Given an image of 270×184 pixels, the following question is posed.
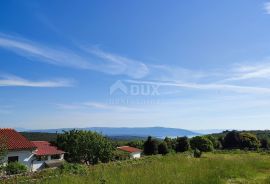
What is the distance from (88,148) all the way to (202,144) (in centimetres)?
3254

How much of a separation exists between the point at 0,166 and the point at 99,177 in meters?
9.23

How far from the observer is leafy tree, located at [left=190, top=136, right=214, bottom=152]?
6710 cm

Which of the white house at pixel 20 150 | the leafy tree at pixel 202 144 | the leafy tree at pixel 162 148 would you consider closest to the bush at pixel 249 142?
the leafy tree at pixel 202 144

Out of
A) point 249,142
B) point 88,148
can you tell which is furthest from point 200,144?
point 88,148

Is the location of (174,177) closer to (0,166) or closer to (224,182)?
(224,182)

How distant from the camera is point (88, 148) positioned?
4256 centimetres

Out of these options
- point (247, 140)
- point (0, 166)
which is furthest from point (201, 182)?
point (247, 140)

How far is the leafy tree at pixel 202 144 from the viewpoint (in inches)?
2642

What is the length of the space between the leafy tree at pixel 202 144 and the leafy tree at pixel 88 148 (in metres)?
A: 28.2

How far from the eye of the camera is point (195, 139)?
71250 mm

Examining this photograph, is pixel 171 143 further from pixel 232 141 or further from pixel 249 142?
pixel 249 142

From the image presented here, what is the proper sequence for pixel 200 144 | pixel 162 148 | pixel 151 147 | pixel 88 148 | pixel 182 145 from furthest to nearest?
pixel 200 144 → pixel 182 145 → pixel 151 147 → pixel 162 148 → pixel 88 148

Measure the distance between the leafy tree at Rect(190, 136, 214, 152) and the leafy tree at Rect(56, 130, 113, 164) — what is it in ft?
92.6

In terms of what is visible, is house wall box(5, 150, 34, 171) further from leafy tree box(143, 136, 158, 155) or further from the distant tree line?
leafy tree box(143, 136, 158, 155)
